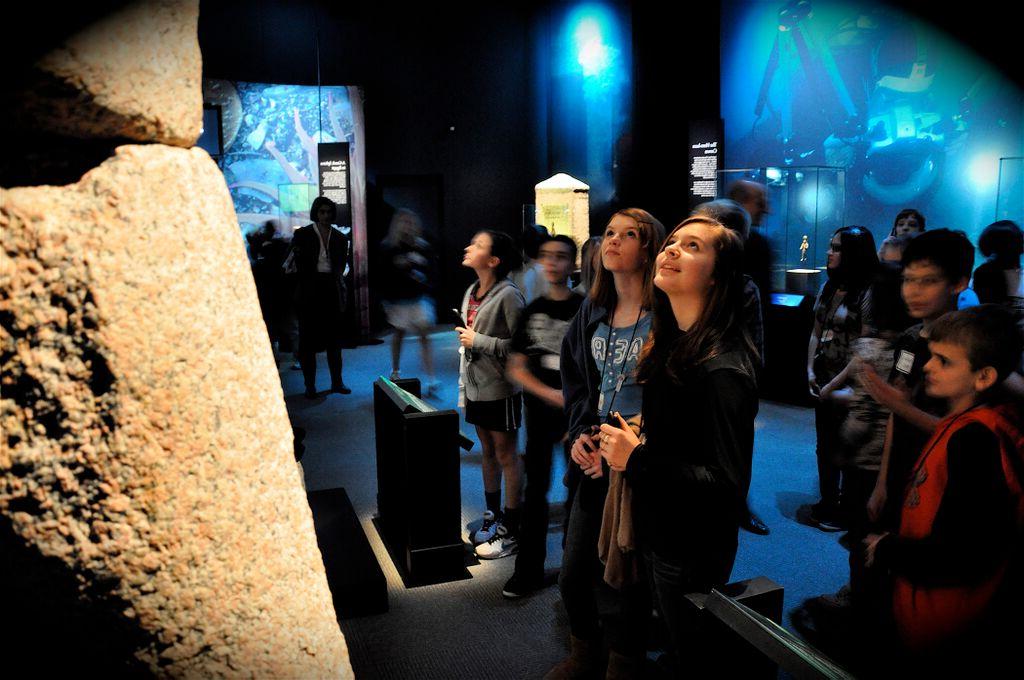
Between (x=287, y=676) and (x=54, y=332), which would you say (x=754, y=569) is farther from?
(x=54, y=332)

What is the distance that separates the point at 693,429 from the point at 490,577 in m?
2.33

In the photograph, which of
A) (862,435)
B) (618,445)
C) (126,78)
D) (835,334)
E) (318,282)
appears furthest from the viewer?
(318,282)

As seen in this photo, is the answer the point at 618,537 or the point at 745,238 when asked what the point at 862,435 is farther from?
the point at 618,537

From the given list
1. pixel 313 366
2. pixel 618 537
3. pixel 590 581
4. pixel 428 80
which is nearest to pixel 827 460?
pixel 590 581

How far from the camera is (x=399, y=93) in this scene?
502 inches

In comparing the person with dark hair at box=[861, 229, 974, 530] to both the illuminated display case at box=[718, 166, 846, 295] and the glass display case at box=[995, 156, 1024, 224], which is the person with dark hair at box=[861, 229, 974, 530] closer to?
the glass display case at box=[995, 156, 1024, 224]

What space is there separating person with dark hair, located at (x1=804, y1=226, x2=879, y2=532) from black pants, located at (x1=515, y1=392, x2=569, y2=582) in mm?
1661

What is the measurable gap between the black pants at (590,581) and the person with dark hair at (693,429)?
1.01ft

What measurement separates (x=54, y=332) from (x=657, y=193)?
1029 cm

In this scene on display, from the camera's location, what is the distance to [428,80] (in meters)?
13.0

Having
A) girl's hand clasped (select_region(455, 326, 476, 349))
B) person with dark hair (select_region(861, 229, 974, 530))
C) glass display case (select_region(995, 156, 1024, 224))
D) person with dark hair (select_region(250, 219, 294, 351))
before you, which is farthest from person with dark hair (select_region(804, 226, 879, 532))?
person with dark hair (select_region(250, 219, 294, 351))

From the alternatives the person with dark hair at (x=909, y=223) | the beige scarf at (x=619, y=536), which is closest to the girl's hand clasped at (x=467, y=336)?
the beige scarf at (x=619, y=536)

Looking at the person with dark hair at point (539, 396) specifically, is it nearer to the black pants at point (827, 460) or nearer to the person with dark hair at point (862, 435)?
the person with dark hair at point (862, 435)

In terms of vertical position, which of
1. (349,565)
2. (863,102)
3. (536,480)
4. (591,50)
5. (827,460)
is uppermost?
(591,50)
